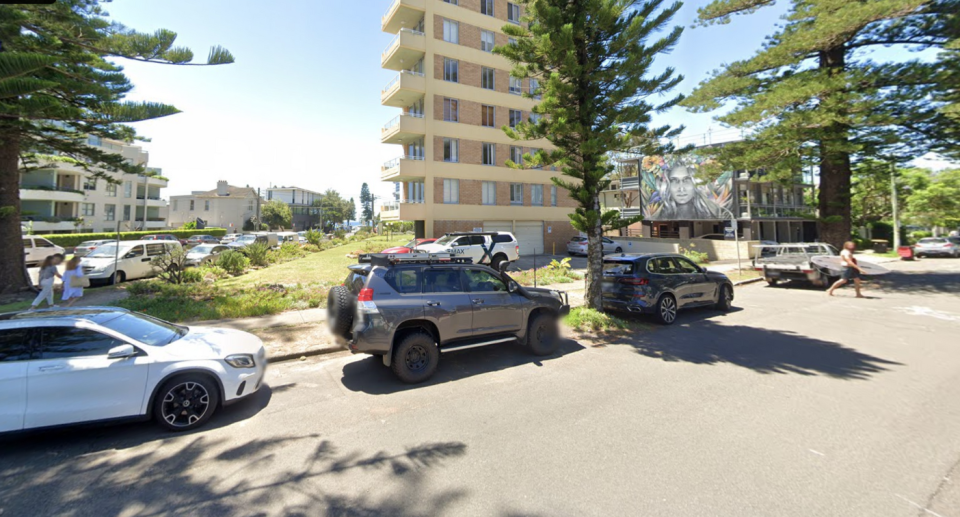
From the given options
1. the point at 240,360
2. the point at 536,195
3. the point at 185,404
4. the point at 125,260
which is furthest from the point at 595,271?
the point at 536,195

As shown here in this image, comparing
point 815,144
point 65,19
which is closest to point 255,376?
point 65,19

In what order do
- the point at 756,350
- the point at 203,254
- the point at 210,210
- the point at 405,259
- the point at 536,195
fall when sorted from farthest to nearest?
1. the point at 210,210
2. the point at 536,195
3. the point at 203,254
4. the point at 756,350
5. the point at 405,259

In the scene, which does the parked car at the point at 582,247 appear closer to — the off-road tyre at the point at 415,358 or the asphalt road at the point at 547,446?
the asphalt road at the point at 547,446

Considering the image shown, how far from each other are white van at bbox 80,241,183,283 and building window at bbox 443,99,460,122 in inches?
654

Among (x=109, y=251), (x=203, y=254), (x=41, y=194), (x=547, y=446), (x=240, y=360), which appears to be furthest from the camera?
(x=41, y=194)

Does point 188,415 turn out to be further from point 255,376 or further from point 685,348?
point 685,348

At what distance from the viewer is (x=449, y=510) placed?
9.83ft

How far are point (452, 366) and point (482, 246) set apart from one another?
12525 millimetres

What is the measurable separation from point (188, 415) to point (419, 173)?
2173 cm

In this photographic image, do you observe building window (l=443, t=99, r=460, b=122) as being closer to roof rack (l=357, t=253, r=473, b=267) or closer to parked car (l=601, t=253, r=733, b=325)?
parked car (l=601, t=253, r=733, b=325)

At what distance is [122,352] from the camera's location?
4168 millimetres

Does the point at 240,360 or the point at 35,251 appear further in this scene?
the point at 35,251

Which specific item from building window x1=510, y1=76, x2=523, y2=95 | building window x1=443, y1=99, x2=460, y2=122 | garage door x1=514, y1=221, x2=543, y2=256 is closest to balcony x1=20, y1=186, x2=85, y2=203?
building window x1=443, y1=99, x2=460, y2=122

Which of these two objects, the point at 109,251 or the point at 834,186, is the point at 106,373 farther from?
the point at 834,186
